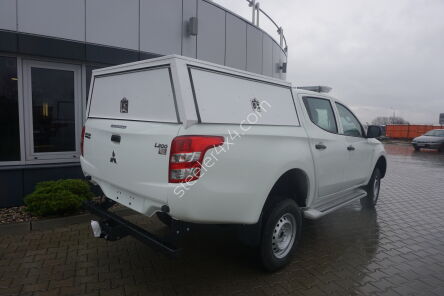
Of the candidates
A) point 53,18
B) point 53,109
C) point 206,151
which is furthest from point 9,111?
point 206,151

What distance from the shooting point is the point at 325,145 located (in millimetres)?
4262

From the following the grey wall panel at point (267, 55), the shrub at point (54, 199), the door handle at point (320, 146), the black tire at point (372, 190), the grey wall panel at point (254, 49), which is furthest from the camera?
the grey wall panel at point (267, 55)

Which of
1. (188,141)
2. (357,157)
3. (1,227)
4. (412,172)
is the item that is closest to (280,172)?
(188,141)

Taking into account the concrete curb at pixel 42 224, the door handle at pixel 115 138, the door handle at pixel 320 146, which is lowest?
the concrete curb at pixel 42 224

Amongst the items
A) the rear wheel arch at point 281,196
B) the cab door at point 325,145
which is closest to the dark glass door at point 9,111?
the rear wheel arch at point 281,196

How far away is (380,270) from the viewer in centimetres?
380

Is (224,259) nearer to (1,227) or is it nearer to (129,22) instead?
(1,227)

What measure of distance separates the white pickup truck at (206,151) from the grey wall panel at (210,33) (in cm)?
471

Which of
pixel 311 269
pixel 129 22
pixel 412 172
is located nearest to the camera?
pixel 311 269

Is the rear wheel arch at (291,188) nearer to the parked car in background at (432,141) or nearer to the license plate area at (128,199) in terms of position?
the license plate area at (128,199)

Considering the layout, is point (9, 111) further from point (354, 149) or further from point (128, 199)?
point (354, 149)

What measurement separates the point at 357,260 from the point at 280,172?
5.63ft

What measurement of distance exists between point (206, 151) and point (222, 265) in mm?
1805

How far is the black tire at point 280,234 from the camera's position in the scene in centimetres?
342
